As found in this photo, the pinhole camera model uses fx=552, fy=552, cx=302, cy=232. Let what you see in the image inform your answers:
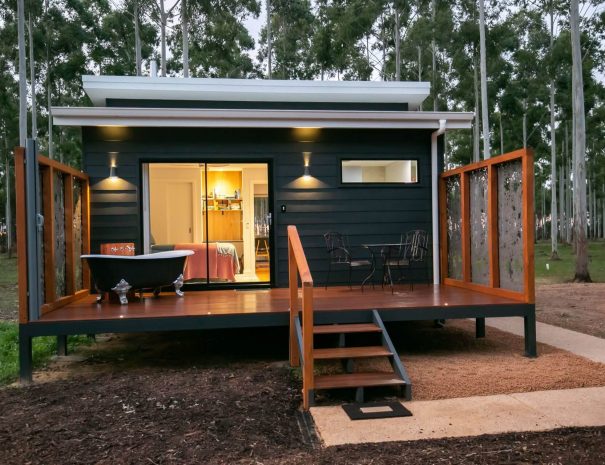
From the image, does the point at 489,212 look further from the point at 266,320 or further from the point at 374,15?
the point at 374,15

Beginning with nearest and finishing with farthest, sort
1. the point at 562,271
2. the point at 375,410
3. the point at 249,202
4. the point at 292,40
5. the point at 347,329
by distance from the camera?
1. the point at 375,410
2. the point at 347,329
3. the point at 249,202
4. the point at 562,271
5. the point at 292,40

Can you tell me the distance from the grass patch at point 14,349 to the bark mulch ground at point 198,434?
24.5 inches

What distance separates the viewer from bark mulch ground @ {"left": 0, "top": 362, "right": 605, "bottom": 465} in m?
3.05

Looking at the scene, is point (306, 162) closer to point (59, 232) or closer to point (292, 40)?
point (59, 232)

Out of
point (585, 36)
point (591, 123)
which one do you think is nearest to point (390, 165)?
point (585, 36)

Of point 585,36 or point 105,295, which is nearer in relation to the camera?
point 105,295

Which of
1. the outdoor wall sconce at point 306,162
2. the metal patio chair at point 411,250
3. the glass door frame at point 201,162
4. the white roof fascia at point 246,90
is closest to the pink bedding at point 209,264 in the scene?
the glass door frame at point 201,162

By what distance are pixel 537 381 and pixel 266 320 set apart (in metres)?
2.39

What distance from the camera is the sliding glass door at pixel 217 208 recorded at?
9141 millimetres

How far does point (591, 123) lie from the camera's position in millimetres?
26797

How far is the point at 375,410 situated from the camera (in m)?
3.84

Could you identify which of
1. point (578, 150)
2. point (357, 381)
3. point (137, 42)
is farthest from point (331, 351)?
point (137, 42)

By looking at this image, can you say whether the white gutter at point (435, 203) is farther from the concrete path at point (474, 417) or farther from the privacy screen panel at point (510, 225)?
the concrete path at point (474, 417)

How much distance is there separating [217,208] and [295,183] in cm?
245
